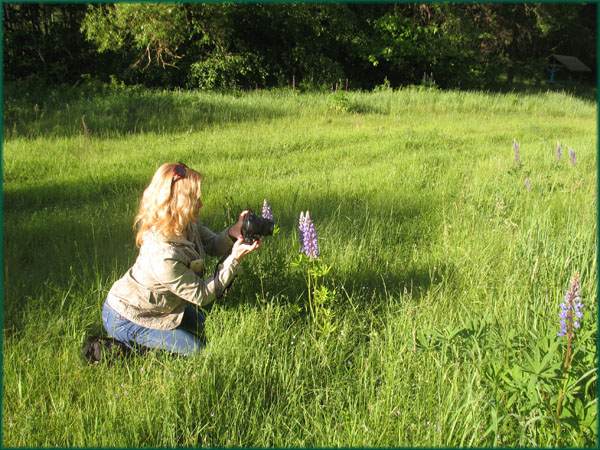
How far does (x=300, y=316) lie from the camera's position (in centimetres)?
316

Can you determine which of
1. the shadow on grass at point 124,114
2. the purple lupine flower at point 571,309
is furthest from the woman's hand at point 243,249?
the shadow on grass at point 124,114

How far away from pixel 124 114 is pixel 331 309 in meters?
7.90

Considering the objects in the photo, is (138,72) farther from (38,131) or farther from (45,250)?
(45,250)

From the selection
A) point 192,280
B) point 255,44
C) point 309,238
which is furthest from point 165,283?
point 255,44

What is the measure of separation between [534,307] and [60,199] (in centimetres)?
478

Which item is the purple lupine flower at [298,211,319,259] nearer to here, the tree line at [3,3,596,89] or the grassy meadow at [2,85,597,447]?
the grassy meadow at [2,85,597,447]

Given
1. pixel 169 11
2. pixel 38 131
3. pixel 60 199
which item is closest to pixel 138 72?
pixel 169 11

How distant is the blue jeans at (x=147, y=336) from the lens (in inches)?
113

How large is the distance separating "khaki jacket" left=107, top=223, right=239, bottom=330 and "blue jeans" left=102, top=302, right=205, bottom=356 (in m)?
0.03

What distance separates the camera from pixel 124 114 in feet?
32.2

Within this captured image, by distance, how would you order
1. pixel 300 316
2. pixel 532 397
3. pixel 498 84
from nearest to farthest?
1. pixel 532 397
2. pixel 300 316
3. pixel 498 84

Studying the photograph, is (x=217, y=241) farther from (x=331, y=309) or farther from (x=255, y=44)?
(x=255, y=44)

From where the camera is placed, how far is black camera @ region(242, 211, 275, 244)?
2803 millimetres

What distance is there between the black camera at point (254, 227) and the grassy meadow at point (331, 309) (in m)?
0.40
